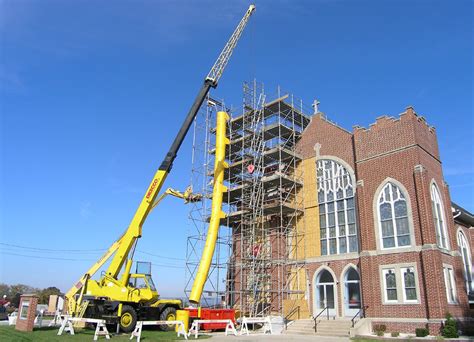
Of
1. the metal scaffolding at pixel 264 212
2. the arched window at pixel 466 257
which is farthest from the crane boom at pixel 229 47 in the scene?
the arched window at pixel 466 257

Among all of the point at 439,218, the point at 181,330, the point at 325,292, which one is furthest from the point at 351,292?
the point at 181,330

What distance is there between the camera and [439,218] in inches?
898

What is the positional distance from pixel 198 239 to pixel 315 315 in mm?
9131

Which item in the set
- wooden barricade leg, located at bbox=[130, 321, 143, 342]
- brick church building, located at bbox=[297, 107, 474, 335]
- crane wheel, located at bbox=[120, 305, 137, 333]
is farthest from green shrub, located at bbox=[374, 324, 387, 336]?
crane wheel, located at bbox=[120, 305, 137, 333]

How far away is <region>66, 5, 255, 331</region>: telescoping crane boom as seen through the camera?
19.2m

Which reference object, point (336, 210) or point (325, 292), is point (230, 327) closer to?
point (325, 292)

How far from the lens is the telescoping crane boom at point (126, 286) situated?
1919cm

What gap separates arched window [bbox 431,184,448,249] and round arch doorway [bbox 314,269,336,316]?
21.1 ft

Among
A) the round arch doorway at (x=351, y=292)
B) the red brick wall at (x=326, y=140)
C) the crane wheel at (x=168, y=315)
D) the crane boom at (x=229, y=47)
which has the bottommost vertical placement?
the crane wheel at (x=168, y=315)

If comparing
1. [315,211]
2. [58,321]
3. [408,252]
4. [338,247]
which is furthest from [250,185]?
[58,321]

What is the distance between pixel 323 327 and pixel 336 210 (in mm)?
7268

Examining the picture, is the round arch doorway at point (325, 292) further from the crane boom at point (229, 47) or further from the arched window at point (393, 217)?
the crane boom at point (229, 47)

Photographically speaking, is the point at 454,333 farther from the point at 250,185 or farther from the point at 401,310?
the point at 250,185

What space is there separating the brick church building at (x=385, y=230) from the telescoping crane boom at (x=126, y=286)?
945 centimetres
